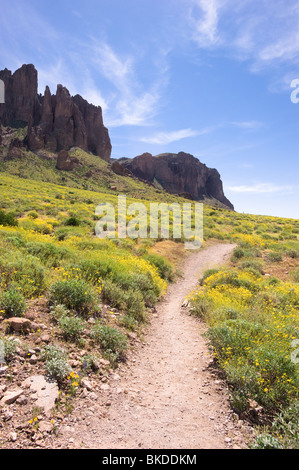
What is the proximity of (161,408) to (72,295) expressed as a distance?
11.0ft

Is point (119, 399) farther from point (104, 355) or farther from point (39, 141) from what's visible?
point (39, 141)

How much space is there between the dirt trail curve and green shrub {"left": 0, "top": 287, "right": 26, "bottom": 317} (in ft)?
7.98

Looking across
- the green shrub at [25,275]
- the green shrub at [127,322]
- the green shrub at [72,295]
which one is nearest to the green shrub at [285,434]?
the green shrub at [127,322]

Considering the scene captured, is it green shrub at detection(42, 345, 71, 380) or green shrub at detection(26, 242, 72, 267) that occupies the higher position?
green shrub at detection(26, 242, 72, 267)

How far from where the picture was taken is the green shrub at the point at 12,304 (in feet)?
16.3

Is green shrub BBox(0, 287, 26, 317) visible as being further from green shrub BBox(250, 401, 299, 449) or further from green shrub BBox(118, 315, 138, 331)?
green shrub BBox(250, 401, 299, 449)

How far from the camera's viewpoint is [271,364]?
420 centimetres

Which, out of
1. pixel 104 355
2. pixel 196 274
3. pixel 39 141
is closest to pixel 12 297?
pixel 104 355

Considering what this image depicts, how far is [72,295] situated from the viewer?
20.2 ft

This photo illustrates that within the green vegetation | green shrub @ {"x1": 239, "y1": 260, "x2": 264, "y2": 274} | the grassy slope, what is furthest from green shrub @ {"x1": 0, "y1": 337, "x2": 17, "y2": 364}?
green shrub @ {"x1": 239, "y1": 260, "x2": 264, "y2": 274}

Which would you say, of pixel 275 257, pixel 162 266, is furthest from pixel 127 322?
pixel 275 257

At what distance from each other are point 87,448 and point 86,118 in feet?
540

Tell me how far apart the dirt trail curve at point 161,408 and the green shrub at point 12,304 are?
2.43m

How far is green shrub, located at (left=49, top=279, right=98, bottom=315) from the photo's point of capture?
6.08 m
